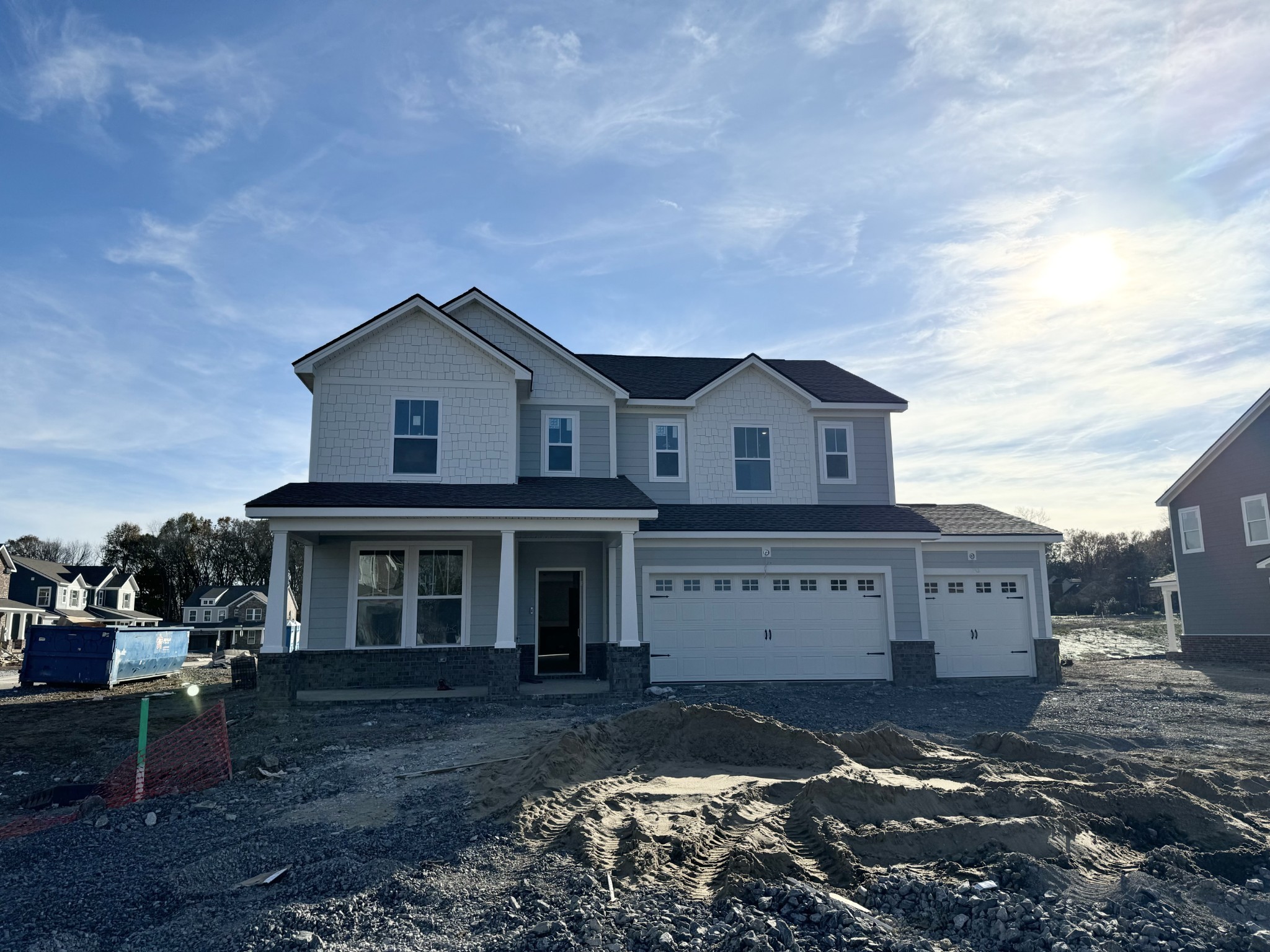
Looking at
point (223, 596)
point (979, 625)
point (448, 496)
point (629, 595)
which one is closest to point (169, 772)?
point (448, 496)

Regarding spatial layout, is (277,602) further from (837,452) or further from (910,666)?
(910,666)

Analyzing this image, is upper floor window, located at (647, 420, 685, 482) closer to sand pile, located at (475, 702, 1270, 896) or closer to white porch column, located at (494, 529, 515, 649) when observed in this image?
white porch column, located at (494, 529, 515, 649)

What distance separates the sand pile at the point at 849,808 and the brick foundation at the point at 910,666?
680 centimetres

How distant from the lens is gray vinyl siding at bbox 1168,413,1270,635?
22.8m

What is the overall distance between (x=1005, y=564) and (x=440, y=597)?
11825mm

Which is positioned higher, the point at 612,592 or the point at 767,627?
the point at 612,592

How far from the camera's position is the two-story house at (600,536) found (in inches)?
571

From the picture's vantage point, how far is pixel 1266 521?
2256 centimetres

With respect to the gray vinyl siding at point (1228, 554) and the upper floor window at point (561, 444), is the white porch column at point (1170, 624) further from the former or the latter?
the upper floor window at point (561, 444)

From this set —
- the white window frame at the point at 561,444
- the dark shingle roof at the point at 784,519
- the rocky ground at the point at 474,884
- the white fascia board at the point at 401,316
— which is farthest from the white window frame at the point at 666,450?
the rocky ground at the point at 474,884

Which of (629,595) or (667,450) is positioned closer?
(629,595)

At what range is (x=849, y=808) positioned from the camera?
6691 millimetres

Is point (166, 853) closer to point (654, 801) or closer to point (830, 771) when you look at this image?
point (654, 801)

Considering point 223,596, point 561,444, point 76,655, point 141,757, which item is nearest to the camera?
point 141,757
